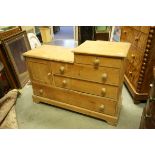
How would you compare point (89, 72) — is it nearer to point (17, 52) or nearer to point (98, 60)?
point (98, 60)

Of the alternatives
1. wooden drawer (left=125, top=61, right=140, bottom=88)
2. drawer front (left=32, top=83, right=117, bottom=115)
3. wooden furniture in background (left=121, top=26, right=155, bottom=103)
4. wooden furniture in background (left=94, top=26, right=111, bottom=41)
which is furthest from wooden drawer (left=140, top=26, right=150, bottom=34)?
wooden furniture in background (left=94, top=26, right=111, bottom=41)

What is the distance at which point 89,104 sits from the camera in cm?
178

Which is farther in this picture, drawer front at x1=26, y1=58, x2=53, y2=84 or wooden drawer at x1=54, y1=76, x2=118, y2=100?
drawer front at x1=26, y1=58, x2=53, y2=84

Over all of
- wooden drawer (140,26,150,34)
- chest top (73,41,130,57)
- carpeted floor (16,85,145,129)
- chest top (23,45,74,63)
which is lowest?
carpeted floor (16,85,145,129)

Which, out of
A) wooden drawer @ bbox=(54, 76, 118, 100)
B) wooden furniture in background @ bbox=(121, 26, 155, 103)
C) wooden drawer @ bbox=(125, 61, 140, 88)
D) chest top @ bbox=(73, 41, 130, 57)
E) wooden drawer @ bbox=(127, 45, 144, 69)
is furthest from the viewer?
wooden drawer @ bbox=(125, 61, 140, 88)

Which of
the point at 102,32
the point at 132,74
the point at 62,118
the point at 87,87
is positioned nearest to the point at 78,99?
the point at 87,87

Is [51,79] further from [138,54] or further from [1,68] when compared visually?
[138,54]

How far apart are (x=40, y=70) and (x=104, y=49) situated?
0.81 meters

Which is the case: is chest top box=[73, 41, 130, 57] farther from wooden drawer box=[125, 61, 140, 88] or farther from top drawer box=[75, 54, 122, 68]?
wooden drawer box=[125, 61, 140, 88]

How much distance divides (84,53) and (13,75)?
1420mm

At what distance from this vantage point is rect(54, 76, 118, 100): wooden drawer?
5.19 feet

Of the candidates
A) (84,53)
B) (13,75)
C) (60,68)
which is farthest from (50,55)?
(13,75)

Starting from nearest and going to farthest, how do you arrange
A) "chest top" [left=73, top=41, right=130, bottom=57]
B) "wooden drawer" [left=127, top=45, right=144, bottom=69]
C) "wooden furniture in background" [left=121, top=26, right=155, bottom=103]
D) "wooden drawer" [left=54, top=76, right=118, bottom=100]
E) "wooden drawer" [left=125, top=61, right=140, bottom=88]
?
"chest top" [left=73, top=41, right=130, bottom=57] → "wooden drawer" [left=54, top=76, right=118, bottom=100] → "wooden furniture in background" [left=121, top=26, right=155, bottom=103] → "wooden drawer" [left=127, top=45, right=144, bottom=69] → "wooden drawer" [left=125, top=61, right=140, bottom=88]

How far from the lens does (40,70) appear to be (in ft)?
6.09
